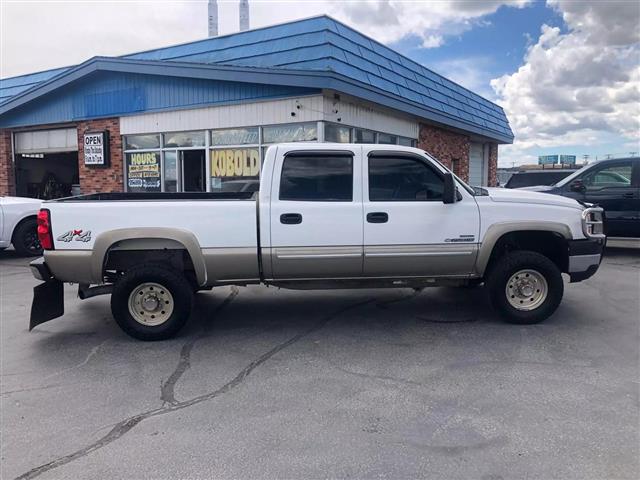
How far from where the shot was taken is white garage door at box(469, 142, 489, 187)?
21.3 metres

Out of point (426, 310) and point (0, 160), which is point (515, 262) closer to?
point (426, 310)

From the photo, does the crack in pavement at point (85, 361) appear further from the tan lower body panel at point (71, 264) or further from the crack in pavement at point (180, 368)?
the crack in pavement at point (180, 368)

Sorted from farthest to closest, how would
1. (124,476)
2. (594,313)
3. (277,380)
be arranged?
(594,313) < (277,380) < (124,476)

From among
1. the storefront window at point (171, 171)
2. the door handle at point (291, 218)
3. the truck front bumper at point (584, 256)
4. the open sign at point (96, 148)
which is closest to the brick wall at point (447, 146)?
A: the storefront window at point (171, 171)

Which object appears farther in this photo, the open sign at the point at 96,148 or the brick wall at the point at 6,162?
the brick wall at the point at 6,162

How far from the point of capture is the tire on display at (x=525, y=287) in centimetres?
546

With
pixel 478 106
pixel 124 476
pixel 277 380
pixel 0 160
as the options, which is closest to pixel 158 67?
pixel 0 160

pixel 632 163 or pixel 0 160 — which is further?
pixel 0 160

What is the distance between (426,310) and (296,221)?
7.27ft

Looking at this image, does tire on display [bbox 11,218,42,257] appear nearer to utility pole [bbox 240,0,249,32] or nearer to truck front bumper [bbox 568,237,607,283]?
utility pole [bbox 240,0,249,32]

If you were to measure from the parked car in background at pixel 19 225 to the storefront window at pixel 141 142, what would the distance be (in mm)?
3943

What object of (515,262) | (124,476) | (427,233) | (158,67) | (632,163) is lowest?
(124,476)

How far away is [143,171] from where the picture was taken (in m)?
14.1

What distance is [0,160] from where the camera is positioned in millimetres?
17281
